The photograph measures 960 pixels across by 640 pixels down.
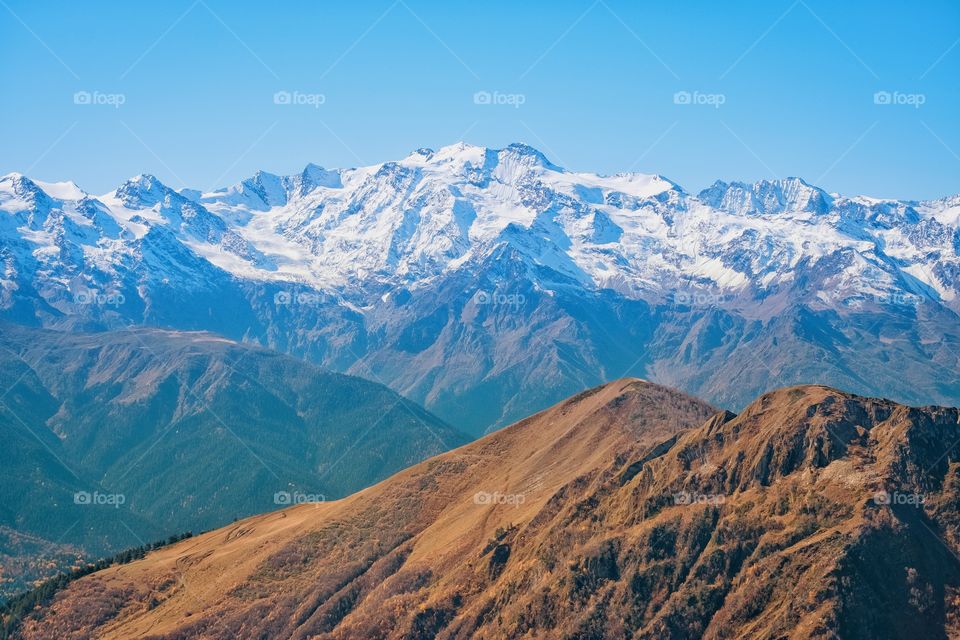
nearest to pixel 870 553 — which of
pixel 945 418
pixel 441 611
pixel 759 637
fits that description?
pixel 759 637

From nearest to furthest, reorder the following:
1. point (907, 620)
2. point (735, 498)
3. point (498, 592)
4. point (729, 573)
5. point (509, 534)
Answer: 1. point (907, 620)
2. point (729, 573)
3. point (735, 498)
4. point (498, 592)
5. point (509, 534)

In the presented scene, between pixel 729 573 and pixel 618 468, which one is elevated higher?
pixel 618 468

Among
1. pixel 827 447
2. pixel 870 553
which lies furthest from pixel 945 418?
pixel 870 553

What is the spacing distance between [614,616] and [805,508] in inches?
1214

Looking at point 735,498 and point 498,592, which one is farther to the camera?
point 498,592

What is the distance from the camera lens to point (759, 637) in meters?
135

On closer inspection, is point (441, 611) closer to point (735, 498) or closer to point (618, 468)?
point (618, 468)

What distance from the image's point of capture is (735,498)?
516 ft

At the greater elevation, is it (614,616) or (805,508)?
(805,508)

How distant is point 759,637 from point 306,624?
279ft

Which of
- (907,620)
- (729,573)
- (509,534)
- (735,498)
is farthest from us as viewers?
(509,534)

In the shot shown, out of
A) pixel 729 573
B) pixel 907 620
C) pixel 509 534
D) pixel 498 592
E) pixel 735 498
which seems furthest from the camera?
pixel 509 534

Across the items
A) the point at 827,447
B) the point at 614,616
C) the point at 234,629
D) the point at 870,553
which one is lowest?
the point at 234,629

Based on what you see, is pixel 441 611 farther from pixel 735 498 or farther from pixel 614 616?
pixel 735 498
